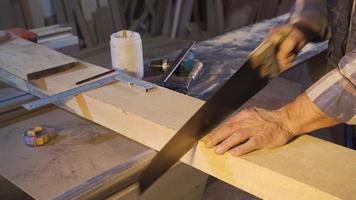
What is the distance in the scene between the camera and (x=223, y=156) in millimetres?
1075

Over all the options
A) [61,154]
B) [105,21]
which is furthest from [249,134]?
[105,21]

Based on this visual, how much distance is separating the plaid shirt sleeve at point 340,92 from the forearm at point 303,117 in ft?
0.06

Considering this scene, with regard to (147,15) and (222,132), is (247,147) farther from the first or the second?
(147,15)

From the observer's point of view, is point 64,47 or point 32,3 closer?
point 64,47

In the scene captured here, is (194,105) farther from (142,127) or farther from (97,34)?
(97,34)

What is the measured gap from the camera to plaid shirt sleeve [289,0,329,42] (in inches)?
56.4

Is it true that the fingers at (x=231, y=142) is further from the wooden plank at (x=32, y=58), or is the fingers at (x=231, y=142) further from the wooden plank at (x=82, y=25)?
the wooden plank at (x=82, y=25)

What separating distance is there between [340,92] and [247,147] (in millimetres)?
286

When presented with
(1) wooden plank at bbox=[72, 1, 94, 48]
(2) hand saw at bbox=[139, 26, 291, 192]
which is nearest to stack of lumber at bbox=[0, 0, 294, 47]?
(1) wooden plank at bbox=[72, 1, 94, 48]

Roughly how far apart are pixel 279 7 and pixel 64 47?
14.1 ft

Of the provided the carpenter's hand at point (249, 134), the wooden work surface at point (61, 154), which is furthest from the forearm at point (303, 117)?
the wooden work surface at point (61, 154)

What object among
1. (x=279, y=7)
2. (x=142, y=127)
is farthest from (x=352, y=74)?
(x=279, y=7)

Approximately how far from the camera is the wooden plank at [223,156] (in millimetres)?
966

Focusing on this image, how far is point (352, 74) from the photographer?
1.06m
